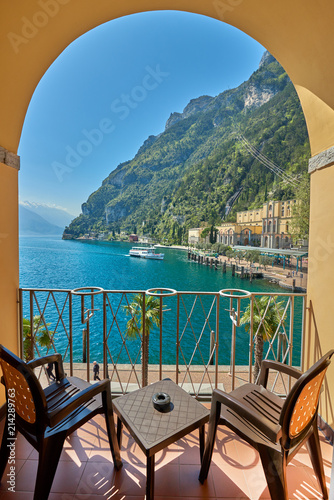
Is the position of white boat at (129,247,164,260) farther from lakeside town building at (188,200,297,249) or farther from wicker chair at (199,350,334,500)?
wicker chair at (199,350,334,500)

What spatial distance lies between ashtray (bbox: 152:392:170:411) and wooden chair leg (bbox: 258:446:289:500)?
499 millimetres

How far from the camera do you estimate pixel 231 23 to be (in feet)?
6.41

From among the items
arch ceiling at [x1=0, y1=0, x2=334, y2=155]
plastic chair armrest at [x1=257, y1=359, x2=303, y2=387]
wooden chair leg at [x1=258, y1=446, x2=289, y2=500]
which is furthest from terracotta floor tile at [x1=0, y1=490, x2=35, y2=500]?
arch ceiling at [x1=0, y1=0, x2=334, y2=155]

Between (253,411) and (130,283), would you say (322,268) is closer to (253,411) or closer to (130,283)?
(253,411)

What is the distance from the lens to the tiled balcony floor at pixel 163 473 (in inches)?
48.9

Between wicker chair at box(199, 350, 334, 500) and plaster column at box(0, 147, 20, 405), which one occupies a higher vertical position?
plaster column at box(0, 147, 20, 405)

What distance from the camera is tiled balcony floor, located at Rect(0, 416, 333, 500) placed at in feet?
4.08

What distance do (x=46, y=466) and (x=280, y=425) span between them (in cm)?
102

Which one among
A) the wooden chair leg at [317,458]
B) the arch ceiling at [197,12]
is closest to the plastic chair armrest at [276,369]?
the wooden chair leg at [317,458]

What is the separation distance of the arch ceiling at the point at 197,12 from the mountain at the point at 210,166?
1552 inches

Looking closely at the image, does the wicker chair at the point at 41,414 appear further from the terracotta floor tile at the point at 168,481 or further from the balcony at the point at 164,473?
the terracotta floor tile at the point at 168,481

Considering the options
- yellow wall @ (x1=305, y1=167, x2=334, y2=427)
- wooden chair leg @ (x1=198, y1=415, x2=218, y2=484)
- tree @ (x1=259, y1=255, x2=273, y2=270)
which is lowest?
tree @ (x1=259, y1=255, x2=273, y2=270)

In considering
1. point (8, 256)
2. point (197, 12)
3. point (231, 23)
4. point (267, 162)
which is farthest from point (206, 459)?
point (267, 162)

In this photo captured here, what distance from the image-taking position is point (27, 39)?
1769mm
